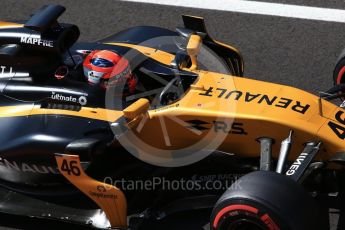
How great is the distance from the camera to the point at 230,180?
6746 mm

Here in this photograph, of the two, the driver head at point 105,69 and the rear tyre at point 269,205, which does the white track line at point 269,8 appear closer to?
the driver head at point 105,69

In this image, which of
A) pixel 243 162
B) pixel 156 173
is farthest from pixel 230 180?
pixel 156 173

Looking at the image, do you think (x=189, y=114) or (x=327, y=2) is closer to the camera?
(x=189, y=114)

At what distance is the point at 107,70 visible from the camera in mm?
6734

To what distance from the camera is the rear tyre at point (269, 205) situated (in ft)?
18.4

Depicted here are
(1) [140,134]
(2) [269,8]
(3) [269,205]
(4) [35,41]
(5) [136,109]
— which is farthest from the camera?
(2) [269,8]

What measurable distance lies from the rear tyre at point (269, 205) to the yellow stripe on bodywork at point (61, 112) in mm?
1426

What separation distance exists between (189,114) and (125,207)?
0.94 meters

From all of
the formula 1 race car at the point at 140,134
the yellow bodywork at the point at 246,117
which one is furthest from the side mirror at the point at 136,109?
the yellow bodywork at the point at 246,117

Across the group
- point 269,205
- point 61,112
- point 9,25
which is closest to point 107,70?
point 61,112

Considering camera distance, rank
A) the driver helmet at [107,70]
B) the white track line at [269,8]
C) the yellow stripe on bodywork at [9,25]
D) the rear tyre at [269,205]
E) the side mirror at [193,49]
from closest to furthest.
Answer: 1. the rear tyre at [269,205]
2. the driver helmet at [107,70]
3. the side mirror at [193,49]
4. the yellow stripe on bodywork at [9,25]
5. the white track line at [269,8]

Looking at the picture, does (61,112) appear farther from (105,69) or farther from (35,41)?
(35,41)

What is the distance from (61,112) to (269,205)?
7.12ft

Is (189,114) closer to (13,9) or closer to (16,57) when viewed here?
(16,57)
